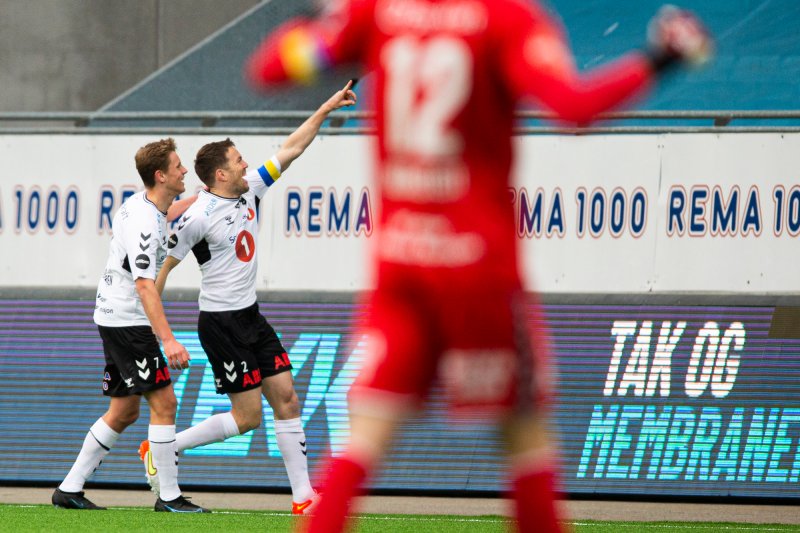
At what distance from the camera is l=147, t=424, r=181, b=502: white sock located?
28.7 feet

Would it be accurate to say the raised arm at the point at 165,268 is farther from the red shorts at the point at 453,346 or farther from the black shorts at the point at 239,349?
the red shorts at the point at 453,346

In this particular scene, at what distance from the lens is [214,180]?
8.95 m

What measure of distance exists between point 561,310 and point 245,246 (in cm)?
247

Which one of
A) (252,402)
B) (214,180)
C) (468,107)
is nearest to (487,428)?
(252,402)

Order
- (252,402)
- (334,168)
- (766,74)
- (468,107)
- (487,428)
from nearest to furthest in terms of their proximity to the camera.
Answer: (468,107)
(252,402)
(487,428)
(334,168)
(766,74)

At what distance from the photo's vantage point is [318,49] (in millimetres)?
4352

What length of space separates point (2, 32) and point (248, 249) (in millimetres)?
10669

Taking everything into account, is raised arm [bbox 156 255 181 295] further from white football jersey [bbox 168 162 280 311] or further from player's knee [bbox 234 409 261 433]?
player's knee [bbox 234 409 261 433]

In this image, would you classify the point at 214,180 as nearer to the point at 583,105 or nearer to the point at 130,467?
the point at 130,467

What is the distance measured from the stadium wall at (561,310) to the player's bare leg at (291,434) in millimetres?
1398

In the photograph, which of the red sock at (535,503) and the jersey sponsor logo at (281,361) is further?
the jersey sponsor logo at (281,361)

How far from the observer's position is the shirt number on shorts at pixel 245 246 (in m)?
8.96

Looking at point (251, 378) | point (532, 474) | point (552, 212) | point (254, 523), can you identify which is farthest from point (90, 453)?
point (532, 474)

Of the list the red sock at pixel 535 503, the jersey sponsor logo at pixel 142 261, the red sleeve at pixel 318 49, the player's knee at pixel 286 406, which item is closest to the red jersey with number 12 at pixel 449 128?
the red sleeve at pixel 318 49
